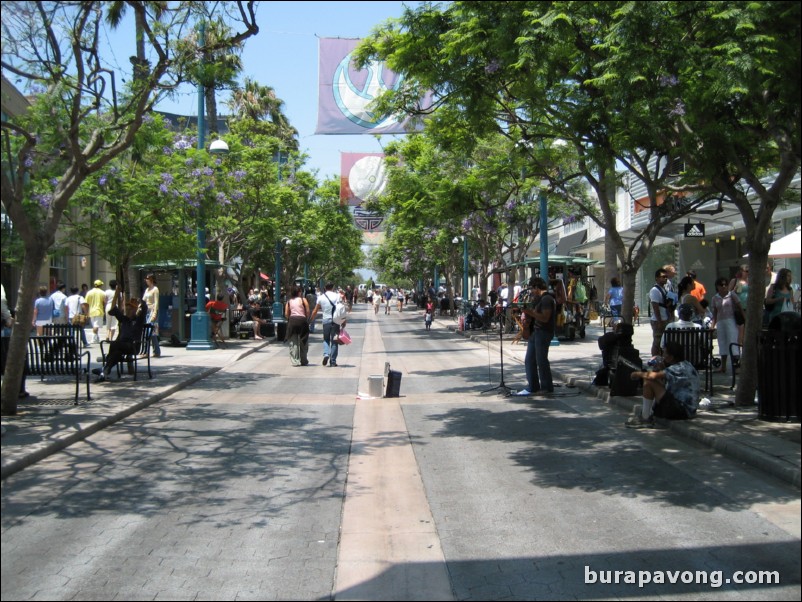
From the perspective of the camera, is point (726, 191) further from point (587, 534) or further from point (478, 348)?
point (478, 348)

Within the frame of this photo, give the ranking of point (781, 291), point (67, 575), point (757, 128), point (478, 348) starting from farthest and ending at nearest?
point (478, 348) < point (781, 291) < point (757, 128) < point (67, 575)

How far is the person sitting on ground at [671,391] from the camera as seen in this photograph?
9.62 meters

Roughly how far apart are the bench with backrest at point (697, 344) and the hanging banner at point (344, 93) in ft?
25.2

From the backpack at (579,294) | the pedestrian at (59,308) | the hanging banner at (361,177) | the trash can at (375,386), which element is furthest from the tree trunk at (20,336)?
the hanging banner at (361,177)

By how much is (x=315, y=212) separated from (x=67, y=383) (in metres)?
24.1

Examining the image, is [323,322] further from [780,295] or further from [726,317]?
[780,295]

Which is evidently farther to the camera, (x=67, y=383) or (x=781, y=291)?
(x=67, y=383)

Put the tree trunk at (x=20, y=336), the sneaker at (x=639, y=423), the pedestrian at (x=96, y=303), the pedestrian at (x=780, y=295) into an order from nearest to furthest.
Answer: the sneaker at (x=639, y=423)
the tree trunk at (x=20, y=336)
the pedestrian at (x=780, y=295)
the pedestrian at (x=96, y=303)

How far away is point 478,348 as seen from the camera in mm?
24375

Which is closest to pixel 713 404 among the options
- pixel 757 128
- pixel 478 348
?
pixel 757 128

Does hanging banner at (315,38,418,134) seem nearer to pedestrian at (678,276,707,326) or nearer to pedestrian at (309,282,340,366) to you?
pedestrian at (309,282,340,366)

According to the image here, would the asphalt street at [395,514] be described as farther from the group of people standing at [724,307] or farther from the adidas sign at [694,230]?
the adidas sign at [694,230]

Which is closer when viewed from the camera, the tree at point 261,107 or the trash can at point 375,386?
the trash can at point 375,386

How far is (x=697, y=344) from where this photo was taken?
11922 millimetres
